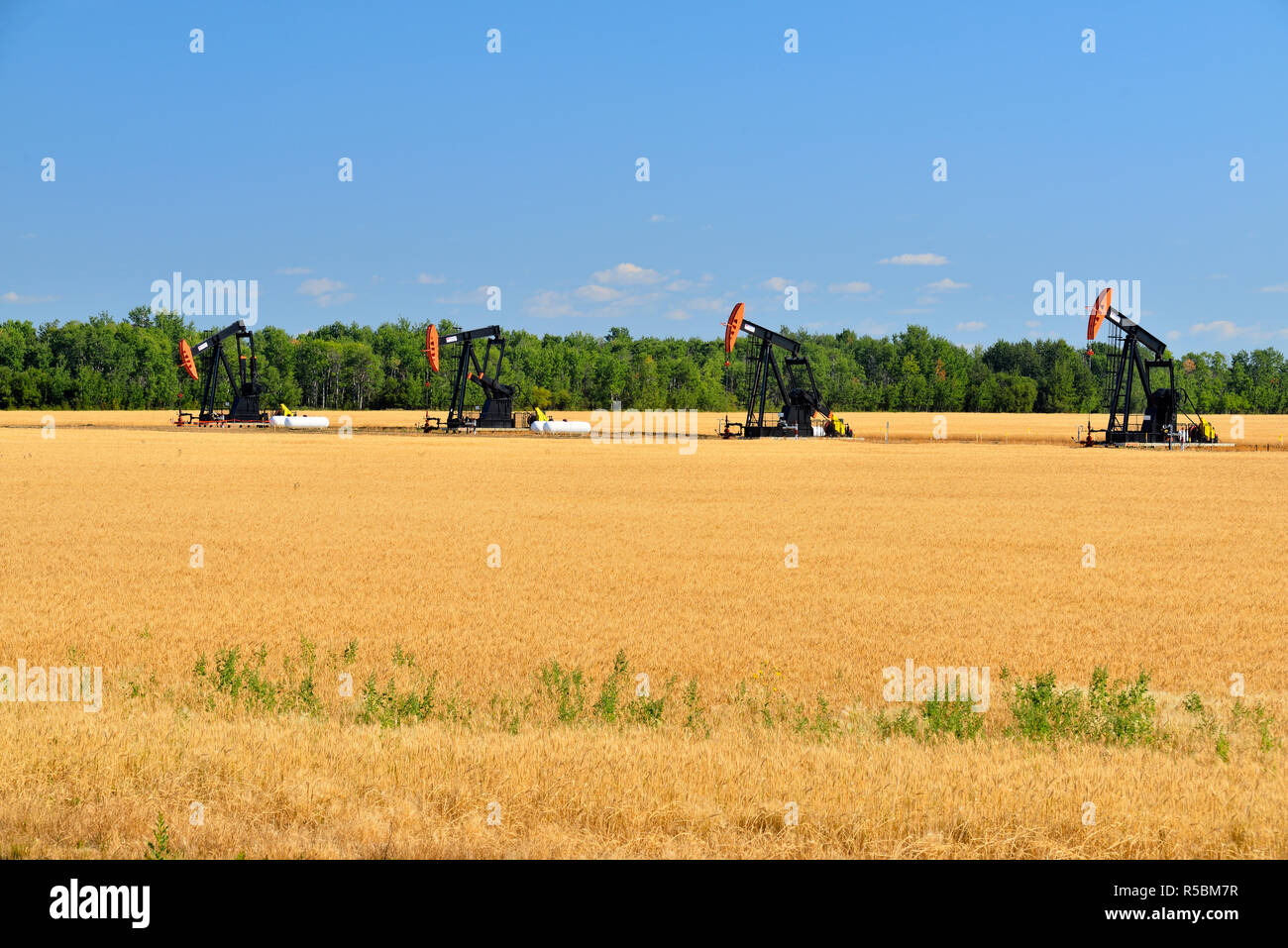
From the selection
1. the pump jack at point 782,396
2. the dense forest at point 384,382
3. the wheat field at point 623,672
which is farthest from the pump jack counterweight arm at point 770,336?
the dense forest at point 384,382

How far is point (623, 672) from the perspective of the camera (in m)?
12.4

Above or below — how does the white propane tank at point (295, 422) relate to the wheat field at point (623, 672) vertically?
above

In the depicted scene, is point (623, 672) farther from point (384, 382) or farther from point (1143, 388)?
point (384, 382)

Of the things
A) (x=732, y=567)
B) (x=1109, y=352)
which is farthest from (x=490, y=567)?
(x=1109, y=352)

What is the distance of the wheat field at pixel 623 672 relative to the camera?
24.0ft

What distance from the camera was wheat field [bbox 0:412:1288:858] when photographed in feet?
24.0

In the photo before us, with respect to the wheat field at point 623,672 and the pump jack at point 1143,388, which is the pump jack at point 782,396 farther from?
the wheat field at point 623,672
